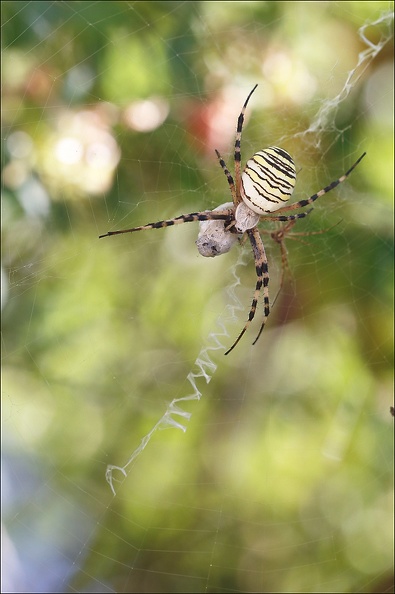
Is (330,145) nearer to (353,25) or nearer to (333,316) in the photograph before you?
(353,25)

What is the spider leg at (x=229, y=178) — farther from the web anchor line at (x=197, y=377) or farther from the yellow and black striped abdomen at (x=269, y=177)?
the web anchor line at (x=197, y=377)

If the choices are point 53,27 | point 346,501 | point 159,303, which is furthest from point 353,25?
point 346,501

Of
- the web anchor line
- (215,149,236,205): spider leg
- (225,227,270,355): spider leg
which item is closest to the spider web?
the web anchor line

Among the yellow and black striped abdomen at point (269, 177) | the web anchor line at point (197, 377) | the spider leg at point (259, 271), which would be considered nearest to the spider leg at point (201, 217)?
the spider leg at point (259, 271)

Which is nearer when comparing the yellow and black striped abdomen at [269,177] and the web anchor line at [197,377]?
the yellow and black striped abdomen at [269,177]

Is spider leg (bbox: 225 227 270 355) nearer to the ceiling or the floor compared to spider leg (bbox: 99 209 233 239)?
nearer to the floor

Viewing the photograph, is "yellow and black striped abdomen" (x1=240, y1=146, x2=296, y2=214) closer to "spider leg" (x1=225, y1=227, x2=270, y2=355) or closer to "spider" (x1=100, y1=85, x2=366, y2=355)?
"spider" (x1=100, y1=85, x2=366, y2=355)
